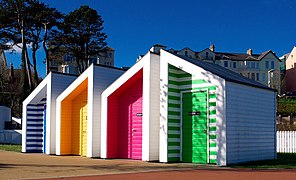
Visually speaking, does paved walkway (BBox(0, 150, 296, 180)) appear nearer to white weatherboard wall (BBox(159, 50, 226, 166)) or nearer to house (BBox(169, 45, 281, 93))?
white weatherboard wall (BBox(159, 50, 226, 166))

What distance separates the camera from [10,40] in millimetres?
43000

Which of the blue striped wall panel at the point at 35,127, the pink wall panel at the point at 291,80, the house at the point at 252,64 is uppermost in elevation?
the house at the point at 252,64

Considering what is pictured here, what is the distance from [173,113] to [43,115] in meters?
9.54

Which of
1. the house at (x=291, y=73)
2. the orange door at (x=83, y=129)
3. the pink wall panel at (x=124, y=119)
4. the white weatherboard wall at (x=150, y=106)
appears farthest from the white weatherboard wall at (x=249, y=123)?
the house at (x=291, y=73)

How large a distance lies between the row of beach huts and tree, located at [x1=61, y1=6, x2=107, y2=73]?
Answer: 85.1 ft

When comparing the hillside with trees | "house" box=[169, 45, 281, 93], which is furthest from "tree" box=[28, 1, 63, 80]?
"house" box=[169, 45, 281, 93]

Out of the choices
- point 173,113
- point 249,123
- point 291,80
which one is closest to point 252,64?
point 291,80

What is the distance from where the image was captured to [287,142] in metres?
25.7

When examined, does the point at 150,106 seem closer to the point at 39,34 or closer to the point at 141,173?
the point at 141,173

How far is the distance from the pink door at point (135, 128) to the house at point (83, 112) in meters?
1.59

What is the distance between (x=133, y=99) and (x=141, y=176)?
7.09m

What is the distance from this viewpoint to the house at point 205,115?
606 inches

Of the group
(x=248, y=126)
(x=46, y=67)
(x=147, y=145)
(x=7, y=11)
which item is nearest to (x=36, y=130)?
(x=147, y=145)

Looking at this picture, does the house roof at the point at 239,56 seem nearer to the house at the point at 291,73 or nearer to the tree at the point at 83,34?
the house at the point at 291,73
